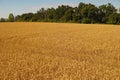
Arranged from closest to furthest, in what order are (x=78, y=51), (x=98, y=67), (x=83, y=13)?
(x=98, y=67)
(x=78, y=51)
(x=83, y=13)

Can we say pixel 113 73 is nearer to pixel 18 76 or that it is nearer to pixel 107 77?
pixel 107 77

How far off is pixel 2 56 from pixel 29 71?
3.94 metres

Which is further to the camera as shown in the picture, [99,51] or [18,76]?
[99,51]

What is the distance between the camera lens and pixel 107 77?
9.36 metres

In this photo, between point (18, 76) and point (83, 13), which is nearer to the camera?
point (18, 76)

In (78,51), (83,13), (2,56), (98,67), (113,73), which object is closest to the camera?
(113,73)

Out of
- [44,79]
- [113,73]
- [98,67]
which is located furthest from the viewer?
[98,67]

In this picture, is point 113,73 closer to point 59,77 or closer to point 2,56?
point 59,77

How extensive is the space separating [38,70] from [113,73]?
3.07m

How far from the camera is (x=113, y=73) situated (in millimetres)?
9922

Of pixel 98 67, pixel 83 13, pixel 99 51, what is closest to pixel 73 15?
pixel 83 13

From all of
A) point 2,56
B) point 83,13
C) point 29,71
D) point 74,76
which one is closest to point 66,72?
point 74,76

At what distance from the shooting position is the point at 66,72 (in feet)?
32.8

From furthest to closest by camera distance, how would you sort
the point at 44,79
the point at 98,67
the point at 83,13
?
the point at 83,13 < the point at 98,67 < the point at 44,79
